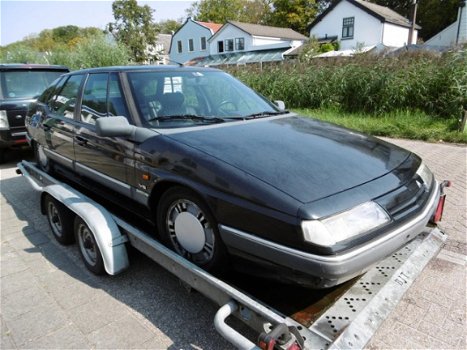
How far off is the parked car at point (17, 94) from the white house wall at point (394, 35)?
31.9 m

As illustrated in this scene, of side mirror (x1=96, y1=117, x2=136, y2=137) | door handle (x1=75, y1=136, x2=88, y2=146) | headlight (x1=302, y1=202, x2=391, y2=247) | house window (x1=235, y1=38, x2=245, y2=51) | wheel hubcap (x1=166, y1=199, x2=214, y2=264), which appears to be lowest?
wheel hubcap (x1=166, y1=199, x2=214, y2=264)

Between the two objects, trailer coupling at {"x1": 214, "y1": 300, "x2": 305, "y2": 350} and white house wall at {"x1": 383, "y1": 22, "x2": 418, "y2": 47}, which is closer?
trailer coupling at {"x1": 214, "y1": 300, "x2": 305, "y2": 350}

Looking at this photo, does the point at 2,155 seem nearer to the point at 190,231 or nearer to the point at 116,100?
the point at 116,100

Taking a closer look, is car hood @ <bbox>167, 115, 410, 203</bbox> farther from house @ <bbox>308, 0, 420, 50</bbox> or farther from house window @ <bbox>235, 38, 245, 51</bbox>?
house window @ <bbox>235, 38, 245, 51</bbox>

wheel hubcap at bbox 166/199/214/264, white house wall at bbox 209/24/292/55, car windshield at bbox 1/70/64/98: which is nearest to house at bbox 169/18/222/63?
white house wall at bbox 209/24/292/55

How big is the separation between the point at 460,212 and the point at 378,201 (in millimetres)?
2895

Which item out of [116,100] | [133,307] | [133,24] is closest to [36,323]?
[133,307]

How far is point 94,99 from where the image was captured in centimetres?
369

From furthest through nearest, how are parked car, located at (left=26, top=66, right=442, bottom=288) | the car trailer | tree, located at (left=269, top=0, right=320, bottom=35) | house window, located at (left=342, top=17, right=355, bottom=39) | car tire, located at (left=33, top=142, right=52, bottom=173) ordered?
1. tree, located at (left=269, top=0, right=320, bottom=35)
2. house window, located at (left=342, top=17, right=355, bottom=39)
3. car tire, located at (left=33, top=142, right=52, bottom=173)
4. parked car, located at (left=26, top=66, right=442, bottom=288)
5. the car trailer

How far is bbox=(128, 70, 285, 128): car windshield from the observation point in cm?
308

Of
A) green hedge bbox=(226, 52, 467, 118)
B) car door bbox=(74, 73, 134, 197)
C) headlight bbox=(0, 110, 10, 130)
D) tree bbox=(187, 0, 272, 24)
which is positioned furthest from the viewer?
tree bbox=(187, 0, 272, 24)

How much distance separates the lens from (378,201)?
7.06 ft

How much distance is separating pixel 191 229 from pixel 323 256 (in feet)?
3.43

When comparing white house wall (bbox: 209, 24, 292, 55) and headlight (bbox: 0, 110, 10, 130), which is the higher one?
white house wall (bbox: 209, 24, 292, 55)
